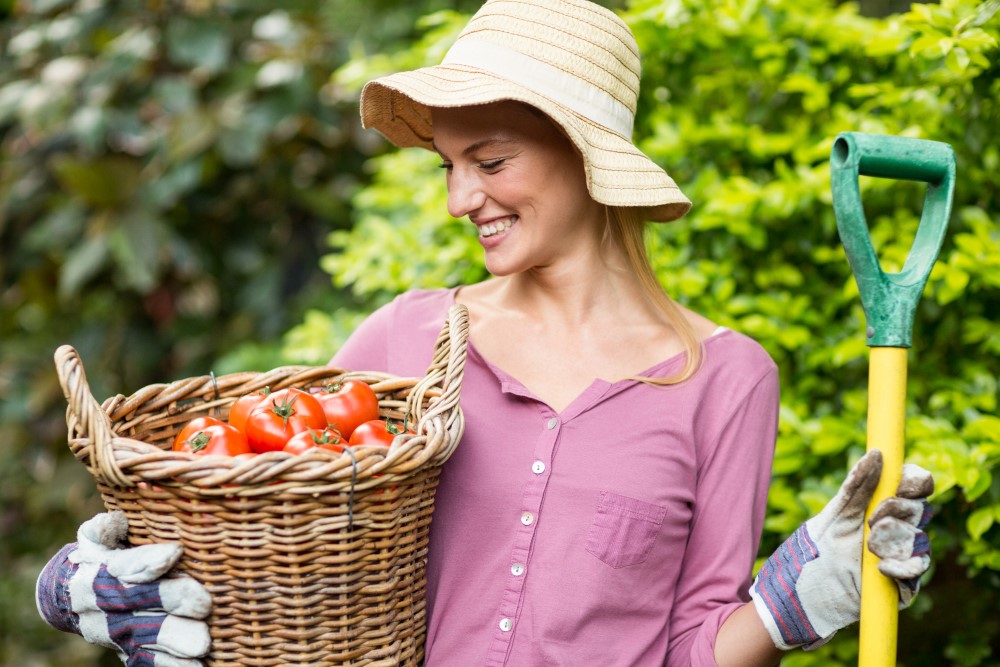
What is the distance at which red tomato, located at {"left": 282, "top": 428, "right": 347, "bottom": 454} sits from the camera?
1.40m

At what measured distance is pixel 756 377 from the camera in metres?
1.76

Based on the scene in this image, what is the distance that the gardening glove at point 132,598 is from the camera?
1.31 metres

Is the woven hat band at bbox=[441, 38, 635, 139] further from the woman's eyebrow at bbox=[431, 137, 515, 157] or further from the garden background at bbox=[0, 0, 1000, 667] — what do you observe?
the garden background at bbox=[0, 0, 1000, 667]

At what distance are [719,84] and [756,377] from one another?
1.09 m

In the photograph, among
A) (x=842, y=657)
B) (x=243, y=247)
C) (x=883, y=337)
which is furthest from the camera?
(x=243, y=247)

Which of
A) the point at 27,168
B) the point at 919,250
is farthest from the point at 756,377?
the point at 27,168

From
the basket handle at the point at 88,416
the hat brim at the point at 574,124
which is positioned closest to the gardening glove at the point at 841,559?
the hat brim at the point at 574,124

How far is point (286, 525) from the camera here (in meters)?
1.29

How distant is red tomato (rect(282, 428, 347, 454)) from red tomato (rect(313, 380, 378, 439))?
66 mm

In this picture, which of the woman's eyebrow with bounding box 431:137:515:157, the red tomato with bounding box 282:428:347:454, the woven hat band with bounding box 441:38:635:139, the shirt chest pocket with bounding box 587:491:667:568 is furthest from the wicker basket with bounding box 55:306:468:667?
the woven hat band with bounding box 441:38:635:139

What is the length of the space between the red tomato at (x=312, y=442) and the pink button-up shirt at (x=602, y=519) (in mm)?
287

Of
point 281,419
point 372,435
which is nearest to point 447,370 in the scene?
point 372,435

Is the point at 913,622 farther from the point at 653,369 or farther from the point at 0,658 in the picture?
the point at 0,658

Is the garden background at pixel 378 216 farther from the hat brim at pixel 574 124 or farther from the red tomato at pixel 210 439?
the red tomato at pixel 210 439
